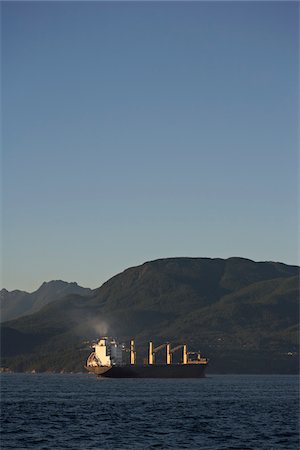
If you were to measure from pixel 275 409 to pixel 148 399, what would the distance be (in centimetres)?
2801

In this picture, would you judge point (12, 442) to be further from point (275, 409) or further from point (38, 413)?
point (275, 409)

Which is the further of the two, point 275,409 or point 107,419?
point 275,409

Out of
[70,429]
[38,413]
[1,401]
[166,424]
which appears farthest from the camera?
[1,401]

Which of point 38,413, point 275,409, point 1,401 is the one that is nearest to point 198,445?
point 38,413

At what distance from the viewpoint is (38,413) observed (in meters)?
108

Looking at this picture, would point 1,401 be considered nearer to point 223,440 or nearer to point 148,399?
point 148,399

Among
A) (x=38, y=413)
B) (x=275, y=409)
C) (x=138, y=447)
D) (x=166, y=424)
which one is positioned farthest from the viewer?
(x=275, y=409)

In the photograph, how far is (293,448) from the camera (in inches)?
2830

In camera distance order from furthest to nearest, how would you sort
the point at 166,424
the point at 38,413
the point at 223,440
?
the point at 38,413, the point at 166,424, the point at 223,440

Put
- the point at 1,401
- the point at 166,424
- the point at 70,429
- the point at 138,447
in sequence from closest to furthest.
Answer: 1. the point at 138,447
2. the point at 70,429
3. the point at 166,424
4. the point at 1,401

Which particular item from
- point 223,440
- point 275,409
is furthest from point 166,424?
point 275,409

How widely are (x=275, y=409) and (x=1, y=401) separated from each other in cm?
4182

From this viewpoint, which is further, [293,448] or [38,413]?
[38,413]

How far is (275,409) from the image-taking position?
118m
